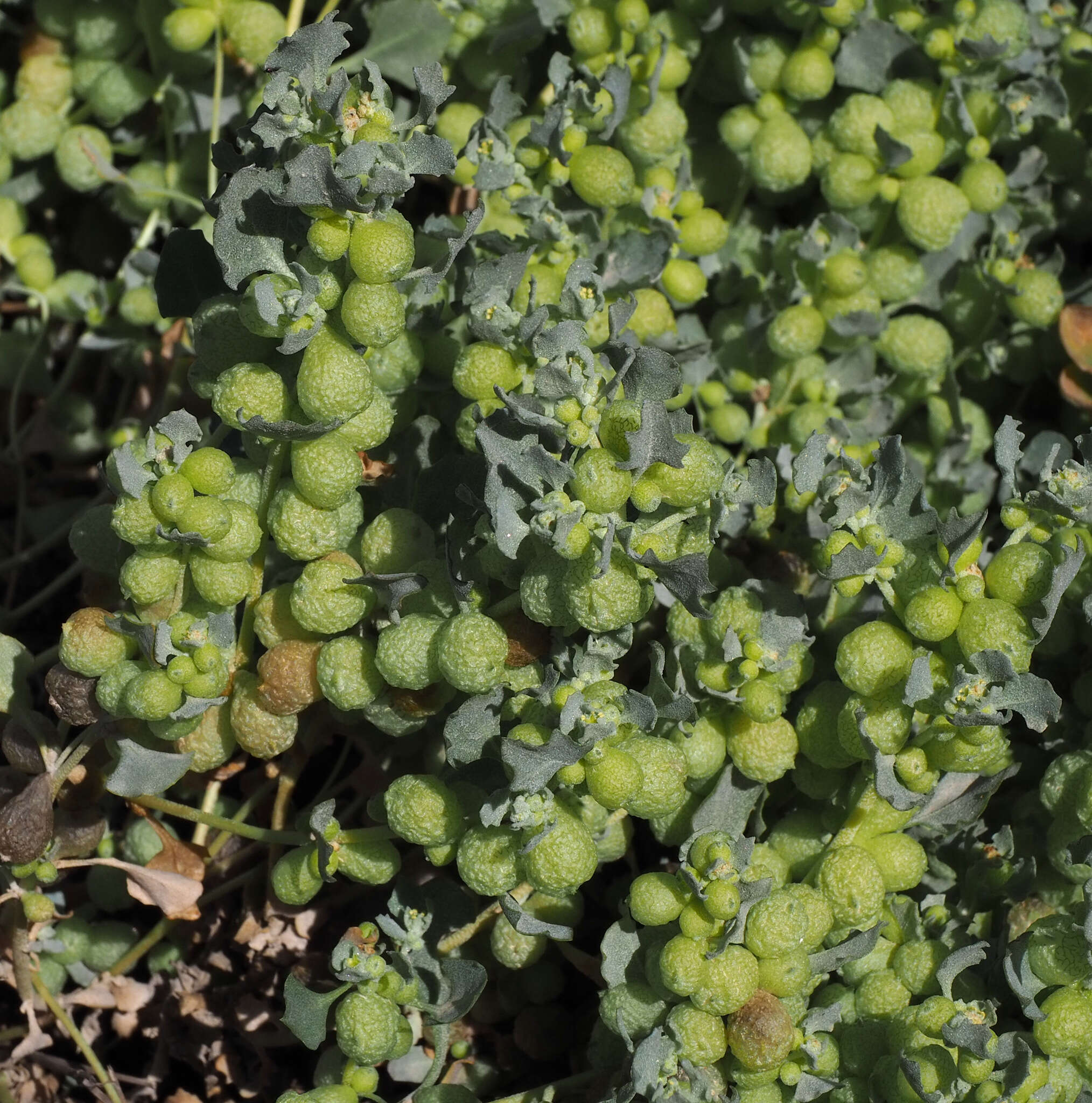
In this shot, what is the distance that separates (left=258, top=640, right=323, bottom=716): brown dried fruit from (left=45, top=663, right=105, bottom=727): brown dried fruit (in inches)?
7.3

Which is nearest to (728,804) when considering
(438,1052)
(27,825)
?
(438,1052)

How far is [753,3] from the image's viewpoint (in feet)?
5.68

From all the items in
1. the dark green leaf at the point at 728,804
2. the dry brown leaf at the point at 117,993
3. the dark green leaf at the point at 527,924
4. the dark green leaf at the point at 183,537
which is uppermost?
the dark green leaf at the point at 183,537

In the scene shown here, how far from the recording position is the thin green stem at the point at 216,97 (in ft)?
5.90

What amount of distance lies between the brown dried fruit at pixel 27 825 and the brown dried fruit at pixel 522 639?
535 mm

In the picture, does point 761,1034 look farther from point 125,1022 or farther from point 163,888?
point 125,1022

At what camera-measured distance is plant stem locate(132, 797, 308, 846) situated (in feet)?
4.76

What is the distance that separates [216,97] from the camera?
1821 mm

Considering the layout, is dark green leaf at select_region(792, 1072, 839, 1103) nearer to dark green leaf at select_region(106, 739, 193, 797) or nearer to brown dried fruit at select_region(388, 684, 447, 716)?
brown dried fruit at select_region(388, 684, 447, 716)

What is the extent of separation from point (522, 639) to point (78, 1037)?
764 mm

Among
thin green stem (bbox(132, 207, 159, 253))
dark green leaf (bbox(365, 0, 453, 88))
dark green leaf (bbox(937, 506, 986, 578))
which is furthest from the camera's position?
thin green stem (bbox(132, 207, 159, 253))

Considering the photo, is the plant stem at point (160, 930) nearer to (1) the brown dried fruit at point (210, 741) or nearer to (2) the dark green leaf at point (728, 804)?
(1) the brown dried fruit at point (210, 741)

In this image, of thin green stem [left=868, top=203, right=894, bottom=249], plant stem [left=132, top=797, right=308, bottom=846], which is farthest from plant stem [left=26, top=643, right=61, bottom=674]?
thin green stem [left=868, top=203, right=894, bottom=249]

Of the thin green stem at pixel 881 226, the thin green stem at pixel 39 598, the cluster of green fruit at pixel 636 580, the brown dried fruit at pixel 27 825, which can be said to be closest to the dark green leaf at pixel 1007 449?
the cluster of green fruit at pixel 636 580
